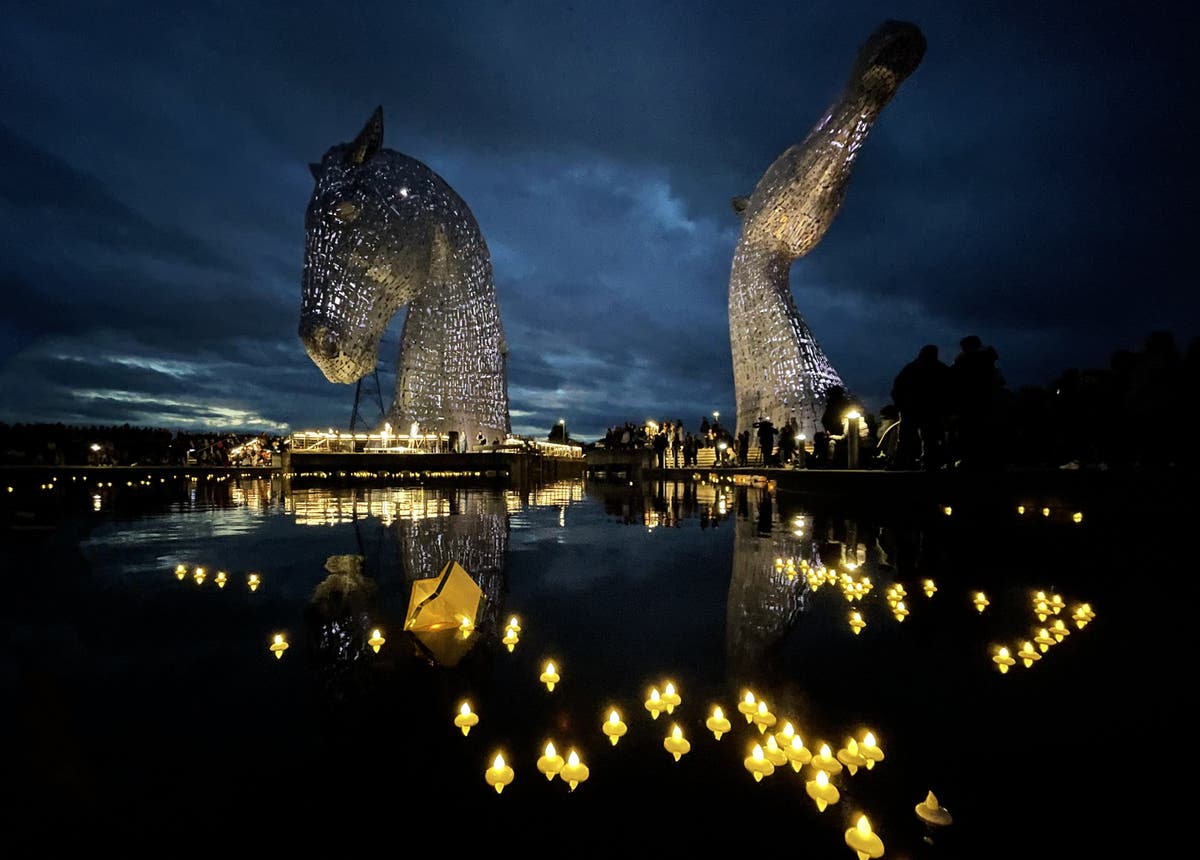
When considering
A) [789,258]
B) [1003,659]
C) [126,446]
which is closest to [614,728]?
[1003,659]

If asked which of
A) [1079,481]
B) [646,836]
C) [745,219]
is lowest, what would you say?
[646,836]

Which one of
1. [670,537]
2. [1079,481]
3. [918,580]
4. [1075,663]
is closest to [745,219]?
[1079,481]

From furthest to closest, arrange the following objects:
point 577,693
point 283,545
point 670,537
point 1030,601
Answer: point 670,537 → point 283,545 → point 1030,601 → point 577,693

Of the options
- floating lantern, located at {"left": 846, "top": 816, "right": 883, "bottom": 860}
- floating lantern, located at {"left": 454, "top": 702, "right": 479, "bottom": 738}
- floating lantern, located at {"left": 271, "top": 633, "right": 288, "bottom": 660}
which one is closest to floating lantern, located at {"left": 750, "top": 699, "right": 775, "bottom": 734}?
floating lantern, located at {"left": 846, "top": 816, "right": 883, "bottom": 860}

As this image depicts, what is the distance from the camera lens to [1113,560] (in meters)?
4.70

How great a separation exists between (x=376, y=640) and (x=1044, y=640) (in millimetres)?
3214

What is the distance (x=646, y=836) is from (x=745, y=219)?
18.9 metres

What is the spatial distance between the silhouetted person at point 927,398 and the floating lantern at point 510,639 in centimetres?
715

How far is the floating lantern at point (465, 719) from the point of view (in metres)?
1.95

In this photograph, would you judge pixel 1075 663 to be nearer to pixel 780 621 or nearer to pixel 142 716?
pixel 780 621

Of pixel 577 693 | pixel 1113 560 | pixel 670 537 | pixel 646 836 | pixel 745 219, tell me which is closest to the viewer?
pixel 646 836

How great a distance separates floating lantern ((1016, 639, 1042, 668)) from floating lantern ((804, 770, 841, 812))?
154cm

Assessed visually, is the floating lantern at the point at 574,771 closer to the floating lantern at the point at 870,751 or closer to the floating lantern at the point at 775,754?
the floating lantern at the point at 775,754

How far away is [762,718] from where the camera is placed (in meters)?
2.04
